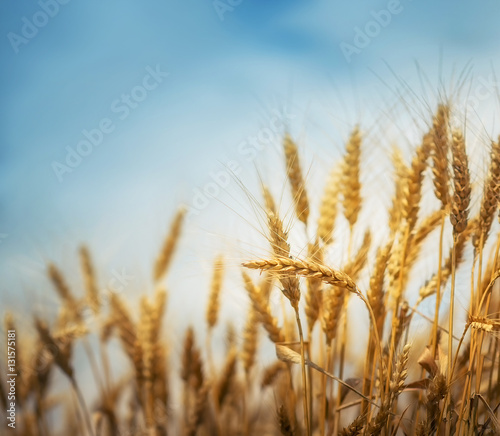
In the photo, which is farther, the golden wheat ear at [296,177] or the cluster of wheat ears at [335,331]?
the golden wheat ear at [296,177]

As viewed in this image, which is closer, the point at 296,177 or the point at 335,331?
the point at 335,331

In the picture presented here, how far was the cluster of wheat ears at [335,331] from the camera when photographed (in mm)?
971

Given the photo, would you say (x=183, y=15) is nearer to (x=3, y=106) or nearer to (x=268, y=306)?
(x=3, y=106)

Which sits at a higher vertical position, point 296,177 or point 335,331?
point 296,177

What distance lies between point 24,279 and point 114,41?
3.80 feet

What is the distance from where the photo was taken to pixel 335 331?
1.13 meters

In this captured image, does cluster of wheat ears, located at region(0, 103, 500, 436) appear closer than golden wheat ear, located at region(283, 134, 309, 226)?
Yes

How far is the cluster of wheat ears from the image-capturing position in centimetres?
97

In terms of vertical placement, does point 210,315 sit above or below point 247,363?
above

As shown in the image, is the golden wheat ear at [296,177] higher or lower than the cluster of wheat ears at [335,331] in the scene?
higher

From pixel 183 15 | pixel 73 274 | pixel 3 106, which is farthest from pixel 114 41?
pixel 73 274

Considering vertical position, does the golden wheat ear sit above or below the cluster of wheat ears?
above

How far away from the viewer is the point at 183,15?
219 cm

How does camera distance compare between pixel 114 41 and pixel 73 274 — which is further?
pixel 114 41
